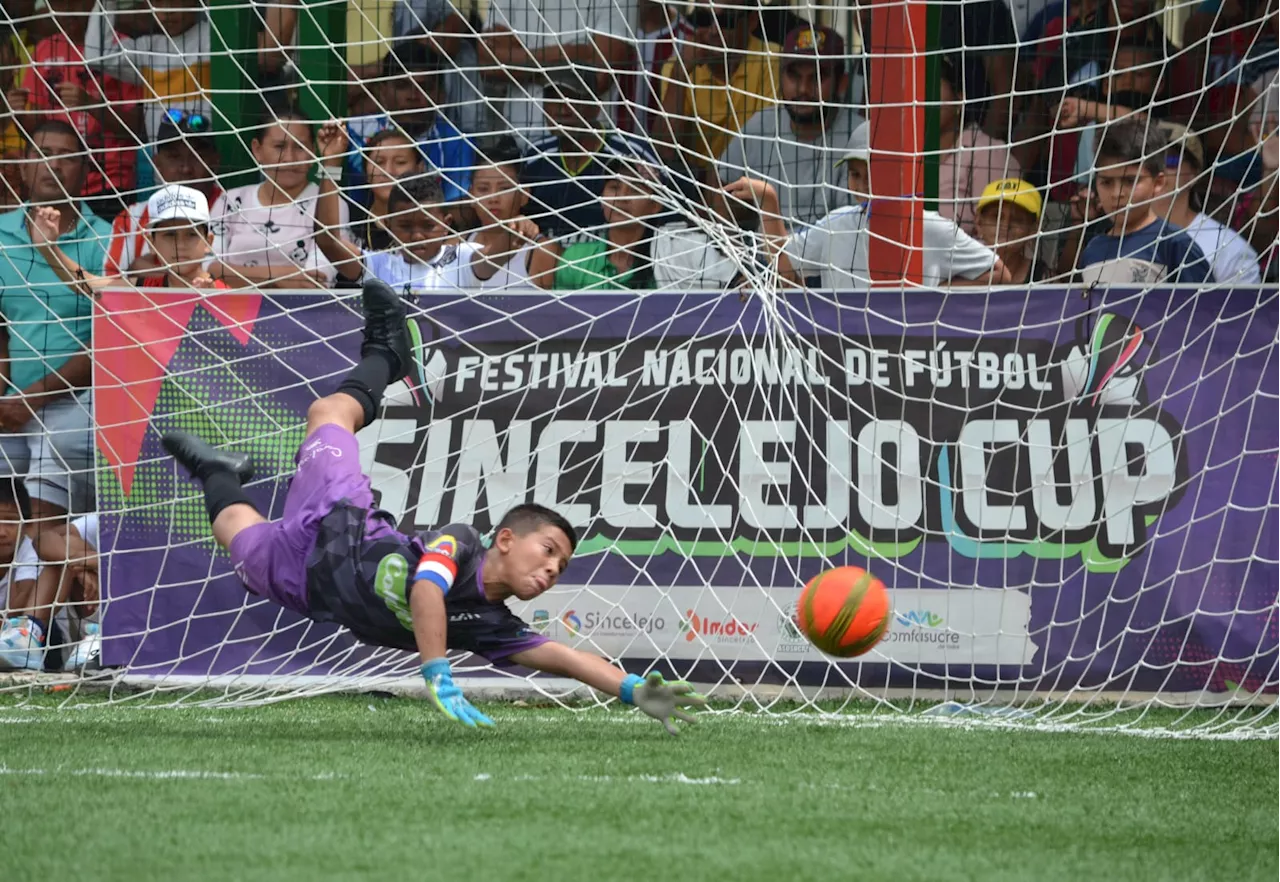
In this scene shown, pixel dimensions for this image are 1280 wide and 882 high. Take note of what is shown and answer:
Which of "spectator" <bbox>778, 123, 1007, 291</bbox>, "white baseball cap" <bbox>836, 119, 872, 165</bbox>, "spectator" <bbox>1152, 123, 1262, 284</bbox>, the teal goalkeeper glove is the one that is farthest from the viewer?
"spectator" <bbox>778, 123, 1007, 291</bbox>

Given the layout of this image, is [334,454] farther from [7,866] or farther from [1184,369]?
[1184,369]

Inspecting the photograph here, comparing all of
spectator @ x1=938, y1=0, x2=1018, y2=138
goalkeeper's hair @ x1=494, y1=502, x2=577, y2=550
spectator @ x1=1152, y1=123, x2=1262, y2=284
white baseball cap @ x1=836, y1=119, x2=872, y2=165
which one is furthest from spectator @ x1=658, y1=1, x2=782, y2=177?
goalkeeper's hair @ x1=494, y1=502, x2=577, y2=550

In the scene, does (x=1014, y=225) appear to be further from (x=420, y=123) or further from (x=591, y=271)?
(x=420, y=123)

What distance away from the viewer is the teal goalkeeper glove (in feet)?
16.2

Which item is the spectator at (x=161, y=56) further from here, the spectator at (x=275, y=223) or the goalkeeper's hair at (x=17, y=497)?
the goalkeeper's hair at (x=17, y=497)

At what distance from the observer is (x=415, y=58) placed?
7.80 m

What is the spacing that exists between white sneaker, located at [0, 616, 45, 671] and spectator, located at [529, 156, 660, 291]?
8.92ft

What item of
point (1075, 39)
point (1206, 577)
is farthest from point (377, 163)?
point (1206, 577)

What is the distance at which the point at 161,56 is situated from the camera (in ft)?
24.2

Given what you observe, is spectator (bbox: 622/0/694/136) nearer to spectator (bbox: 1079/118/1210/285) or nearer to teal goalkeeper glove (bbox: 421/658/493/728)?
spectator (bbox: 1079/118/1210/285)

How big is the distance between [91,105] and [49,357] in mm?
1155

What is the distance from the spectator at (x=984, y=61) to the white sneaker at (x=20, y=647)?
15.4 feet

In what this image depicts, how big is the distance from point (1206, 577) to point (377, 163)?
13.1ft

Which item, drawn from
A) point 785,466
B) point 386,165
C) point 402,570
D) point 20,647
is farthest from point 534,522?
point 20,647
